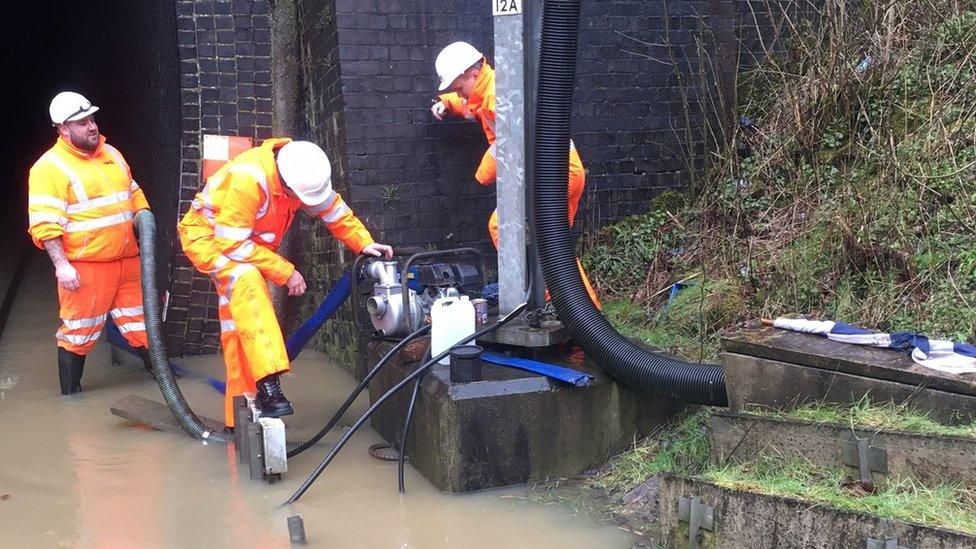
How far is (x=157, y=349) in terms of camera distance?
5.11m

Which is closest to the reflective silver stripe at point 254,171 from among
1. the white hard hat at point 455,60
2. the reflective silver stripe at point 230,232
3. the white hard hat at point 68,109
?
the reflective silver stripe at point 230,232

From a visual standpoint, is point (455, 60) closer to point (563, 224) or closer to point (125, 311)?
point (563, 224)

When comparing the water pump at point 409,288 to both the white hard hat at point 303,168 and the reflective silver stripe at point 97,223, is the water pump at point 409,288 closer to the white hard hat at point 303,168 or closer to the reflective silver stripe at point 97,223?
the white hard hat at point 303,168

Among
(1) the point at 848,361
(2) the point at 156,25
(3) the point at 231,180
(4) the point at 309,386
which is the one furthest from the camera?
(2) the point at 156,25

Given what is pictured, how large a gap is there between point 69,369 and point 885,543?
526 centimetres

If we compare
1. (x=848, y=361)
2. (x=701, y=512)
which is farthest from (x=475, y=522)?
(x=848, y=361)

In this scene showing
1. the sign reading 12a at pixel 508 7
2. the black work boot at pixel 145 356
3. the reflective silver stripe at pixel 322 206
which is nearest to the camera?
the sign reading 12a at pixel 508 7

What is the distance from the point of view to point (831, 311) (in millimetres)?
4715

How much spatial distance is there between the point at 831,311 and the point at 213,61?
16.2 ft

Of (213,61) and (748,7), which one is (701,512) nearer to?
(748,7)

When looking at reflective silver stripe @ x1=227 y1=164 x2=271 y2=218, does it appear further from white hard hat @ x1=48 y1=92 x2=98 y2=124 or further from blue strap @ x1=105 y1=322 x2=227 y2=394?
blue strap @ x1=105 y1=322 x2=227 y2=394

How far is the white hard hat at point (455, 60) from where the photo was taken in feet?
17.4

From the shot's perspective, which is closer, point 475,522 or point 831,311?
point 475,522

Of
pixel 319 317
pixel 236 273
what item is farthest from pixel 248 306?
pixel 319 317
